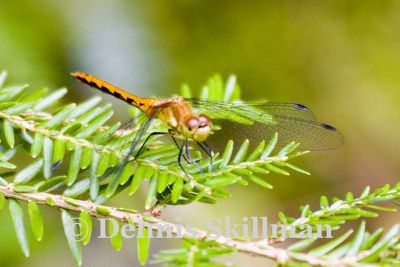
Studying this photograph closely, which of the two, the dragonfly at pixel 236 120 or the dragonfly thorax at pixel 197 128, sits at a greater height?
the dragonfly at pixel 236 120

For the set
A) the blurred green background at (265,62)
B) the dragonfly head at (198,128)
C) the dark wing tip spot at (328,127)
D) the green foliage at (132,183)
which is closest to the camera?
the green foliage at (132,183)

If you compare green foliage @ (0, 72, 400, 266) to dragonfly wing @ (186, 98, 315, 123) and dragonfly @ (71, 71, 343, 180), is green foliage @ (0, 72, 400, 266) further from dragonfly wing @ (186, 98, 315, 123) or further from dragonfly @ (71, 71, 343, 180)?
dragonfly wing @ (186, 98, 315, 123)

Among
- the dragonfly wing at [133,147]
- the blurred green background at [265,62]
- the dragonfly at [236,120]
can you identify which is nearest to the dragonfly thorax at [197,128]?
the dragonfly at [236,120]

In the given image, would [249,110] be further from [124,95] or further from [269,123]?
[124,95]

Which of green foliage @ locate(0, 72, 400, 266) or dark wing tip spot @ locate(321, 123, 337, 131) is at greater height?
dark wing tip spot @ locate(321, 123, 337, 131)

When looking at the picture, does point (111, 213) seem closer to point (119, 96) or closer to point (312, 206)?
point (119, 96)

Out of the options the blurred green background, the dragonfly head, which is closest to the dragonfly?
the dragonfly head

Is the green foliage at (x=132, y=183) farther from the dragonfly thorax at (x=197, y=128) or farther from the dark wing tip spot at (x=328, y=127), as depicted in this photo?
the dark wing tip spot at (x=328, y=127)

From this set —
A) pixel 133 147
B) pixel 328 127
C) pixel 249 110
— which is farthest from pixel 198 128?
pixel 328 127
